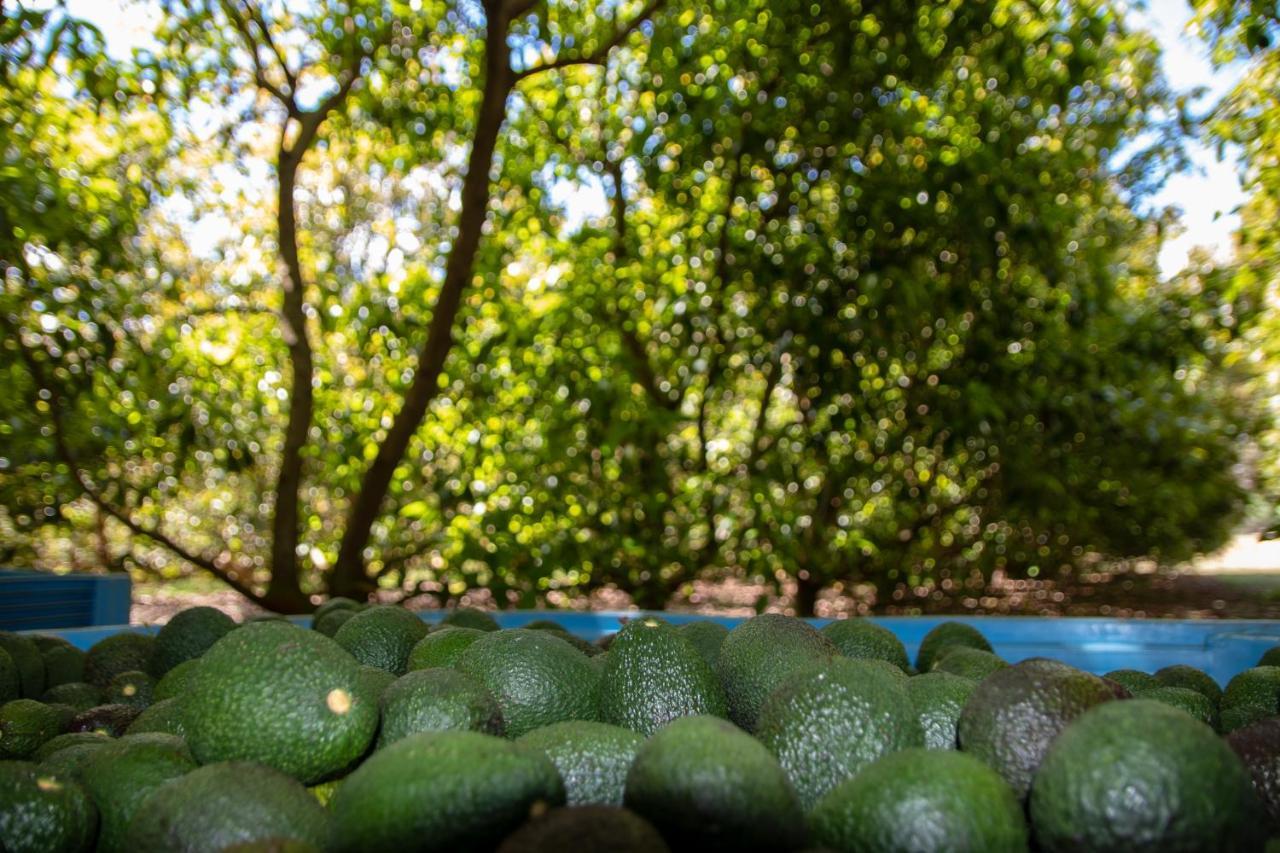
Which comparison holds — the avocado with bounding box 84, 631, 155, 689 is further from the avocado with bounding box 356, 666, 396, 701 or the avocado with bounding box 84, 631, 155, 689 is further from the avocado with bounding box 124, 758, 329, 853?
the avocado with bounding box 124, 758, 329, 853

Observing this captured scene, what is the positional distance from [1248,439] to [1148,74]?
2.36m

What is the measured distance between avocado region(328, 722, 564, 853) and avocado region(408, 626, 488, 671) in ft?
1.71

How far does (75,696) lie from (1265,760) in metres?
1.83

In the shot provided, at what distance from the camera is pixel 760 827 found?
2.73ft

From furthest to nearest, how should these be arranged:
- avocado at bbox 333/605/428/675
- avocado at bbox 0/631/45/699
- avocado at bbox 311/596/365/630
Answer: avocado at bbox 311/596/365/630, avocado at bbox 0/631/45/699, avocado at bbox 333/605/428/675

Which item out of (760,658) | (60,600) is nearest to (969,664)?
(760,658)

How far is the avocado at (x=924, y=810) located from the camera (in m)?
0.83

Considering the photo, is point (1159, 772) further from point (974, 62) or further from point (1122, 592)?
point (1122, 592)

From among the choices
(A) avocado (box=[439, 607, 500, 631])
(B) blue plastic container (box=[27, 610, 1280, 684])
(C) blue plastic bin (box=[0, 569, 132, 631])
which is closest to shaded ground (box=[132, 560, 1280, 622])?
(B) blue plastic container (box=[27, 610, 1280, 684])

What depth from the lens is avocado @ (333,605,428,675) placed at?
1.54m

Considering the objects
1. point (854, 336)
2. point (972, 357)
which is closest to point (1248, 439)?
point (972, 357)

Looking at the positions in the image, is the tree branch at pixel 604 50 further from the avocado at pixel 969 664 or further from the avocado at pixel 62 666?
the avocado at pixel 969 664

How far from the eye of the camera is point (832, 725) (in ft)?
3.42

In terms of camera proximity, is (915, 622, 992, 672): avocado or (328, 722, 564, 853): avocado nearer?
(328, 722, 564, 853): avocado
